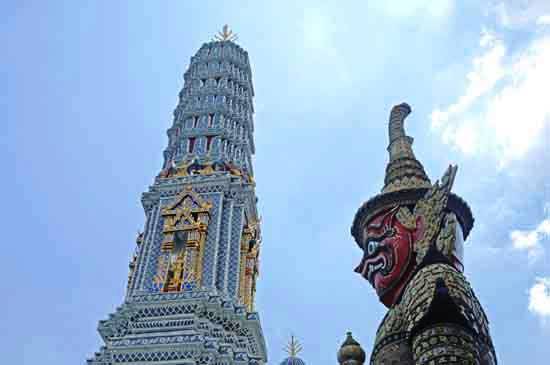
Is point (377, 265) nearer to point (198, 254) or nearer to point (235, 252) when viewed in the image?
point (198, 254)

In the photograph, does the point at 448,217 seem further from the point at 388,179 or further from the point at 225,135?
the point at 225,135

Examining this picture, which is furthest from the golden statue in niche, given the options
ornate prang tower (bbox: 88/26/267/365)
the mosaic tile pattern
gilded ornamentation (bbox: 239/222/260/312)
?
gilded ornamentation (bbox: 239/222/260/312)

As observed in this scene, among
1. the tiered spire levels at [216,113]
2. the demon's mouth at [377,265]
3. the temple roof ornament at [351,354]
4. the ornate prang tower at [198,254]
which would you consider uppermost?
the tiered spire levels at [216,113]

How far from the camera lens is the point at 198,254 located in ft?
70.0

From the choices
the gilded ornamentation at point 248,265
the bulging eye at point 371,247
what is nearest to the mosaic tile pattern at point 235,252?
the gilded ornamentation at point 248,265

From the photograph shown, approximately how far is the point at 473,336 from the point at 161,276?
1597 centimetres

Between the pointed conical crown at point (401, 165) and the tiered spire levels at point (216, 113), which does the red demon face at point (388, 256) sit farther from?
the tiered spire levels at point (216, 113)

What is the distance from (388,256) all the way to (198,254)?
45.2 feet

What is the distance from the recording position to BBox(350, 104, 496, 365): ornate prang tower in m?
6.04

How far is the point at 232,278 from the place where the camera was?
2144 cm

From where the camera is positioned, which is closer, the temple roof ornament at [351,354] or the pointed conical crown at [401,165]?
the temple roof ornament at [351,354]

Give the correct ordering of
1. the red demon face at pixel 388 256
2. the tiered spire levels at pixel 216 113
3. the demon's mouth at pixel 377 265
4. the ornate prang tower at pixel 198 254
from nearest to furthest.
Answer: the red demon face at pixel 388 256 → the demon's mouth at pixel 377 265 → the ornate prang tower at pixel 198 254 → the tiered spire levels at pixel 216 113

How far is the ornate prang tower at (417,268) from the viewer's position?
6039 mm

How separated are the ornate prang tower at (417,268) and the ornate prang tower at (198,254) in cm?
1092
